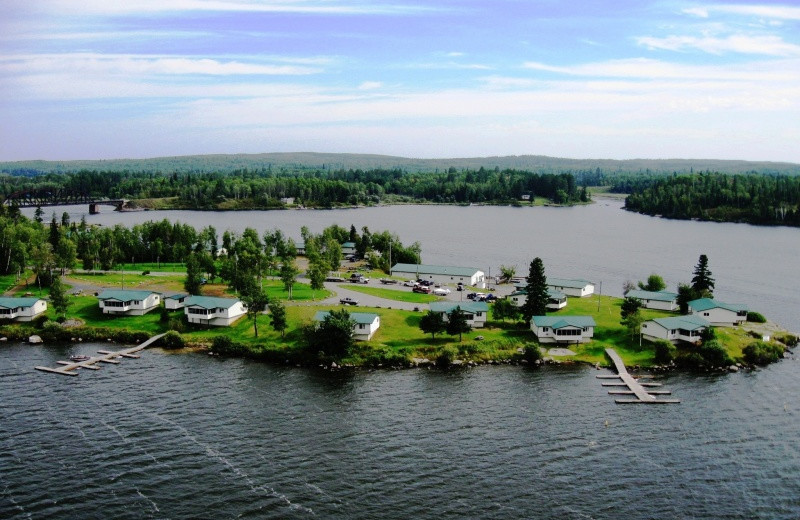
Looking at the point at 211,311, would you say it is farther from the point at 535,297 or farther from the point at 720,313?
the point at 720,313

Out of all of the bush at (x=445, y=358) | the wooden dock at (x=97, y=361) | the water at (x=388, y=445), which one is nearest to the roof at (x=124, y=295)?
the wooden dock at (x=97, y=361)

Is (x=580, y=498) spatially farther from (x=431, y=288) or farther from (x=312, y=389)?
(x=431, y=288)

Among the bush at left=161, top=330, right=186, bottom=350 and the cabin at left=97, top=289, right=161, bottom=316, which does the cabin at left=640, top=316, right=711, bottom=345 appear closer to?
the bush at left=161, top=330, right=186, bottom=350

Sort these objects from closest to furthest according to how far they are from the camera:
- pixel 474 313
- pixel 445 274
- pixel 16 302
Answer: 1. pixel 474 313
2. pixel 16 302
3. pixel 445 274

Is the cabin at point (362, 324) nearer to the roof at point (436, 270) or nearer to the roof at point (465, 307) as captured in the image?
the roof at point (465, 307)

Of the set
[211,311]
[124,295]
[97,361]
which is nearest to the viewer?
[97,361]

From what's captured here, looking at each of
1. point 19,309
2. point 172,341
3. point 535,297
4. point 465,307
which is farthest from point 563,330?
point 19,309

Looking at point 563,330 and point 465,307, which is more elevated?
point 465,307

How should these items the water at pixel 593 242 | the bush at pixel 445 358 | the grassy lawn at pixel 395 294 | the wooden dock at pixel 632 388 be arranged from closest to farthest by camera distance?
the wooden dock at pixel 632 388 → the bush at pixel 445 358 → the grassy lawn at pixel 395 294 → the water at pixel 593 242
